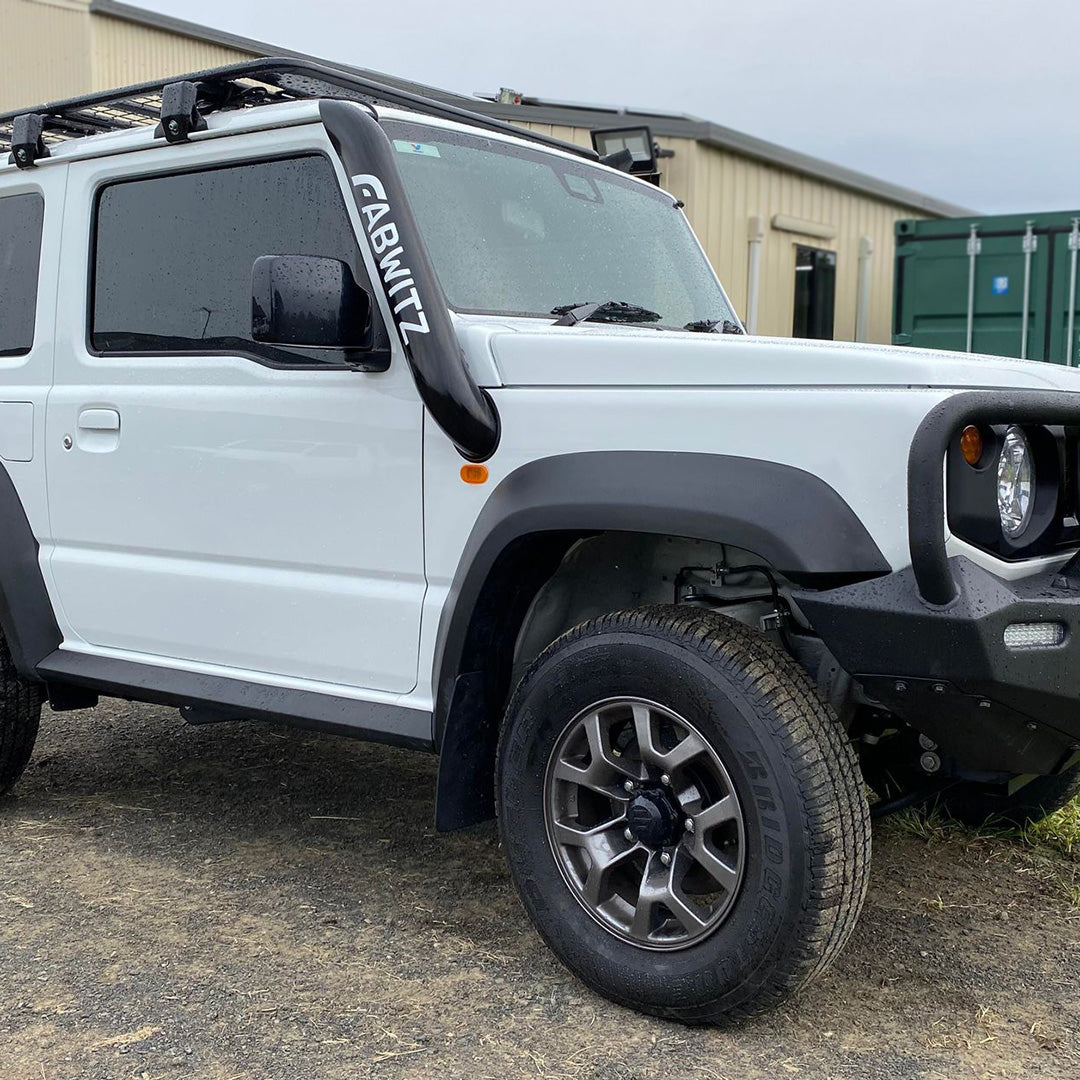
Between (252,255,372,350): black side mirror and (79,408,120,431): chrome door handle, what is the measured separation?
0.84 metres

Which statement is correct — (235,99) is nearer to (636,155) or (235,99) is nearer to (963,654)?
(636,155)

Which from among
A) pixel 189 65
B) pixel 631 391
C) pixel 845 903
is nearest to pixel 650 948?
pixel 845 903

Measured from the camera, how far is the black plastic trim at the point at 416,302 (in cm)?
283

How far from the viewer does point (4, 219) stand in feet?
13.0

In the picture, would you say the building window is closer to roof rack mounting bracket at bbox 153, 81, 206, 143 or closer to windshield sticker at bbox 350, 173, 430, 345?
roof rack mounting bracket at bbox 153, 81, 206, 143

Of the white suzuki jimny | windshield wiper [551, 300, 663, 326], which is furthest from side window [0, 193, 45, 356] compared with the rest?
windshield wiper [551, 300, 663, 326]

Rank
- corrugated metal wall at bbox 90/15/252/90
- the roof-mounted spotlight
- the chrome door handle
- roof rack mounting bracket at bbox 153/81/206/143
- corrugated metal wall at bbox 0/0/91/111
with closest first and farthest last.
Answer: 1. roof rack mounting bracket at bbox 153/81/206/143
2. the chrome door handle
3. the roof-mounted spotlight
4. corrugated metal wall at bbox 0/0/91/111
5. corrugated metal wall at bbox 90/15/252/90

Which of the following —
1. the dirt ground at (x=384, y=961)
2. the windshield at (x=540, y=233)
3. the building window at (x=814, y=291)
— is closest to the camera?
the dirt ground at (x=384, y=961)

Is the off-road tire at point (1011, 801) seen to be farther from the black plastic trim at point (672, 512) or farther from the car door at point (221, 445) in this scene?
the car door at point (221, 445)

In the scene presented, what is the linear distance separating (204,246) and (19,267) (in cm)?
84

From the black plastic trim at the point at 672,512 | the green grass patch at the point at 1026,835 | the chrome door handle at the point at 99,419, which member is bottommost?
the green grass patch at the point at 1026,835

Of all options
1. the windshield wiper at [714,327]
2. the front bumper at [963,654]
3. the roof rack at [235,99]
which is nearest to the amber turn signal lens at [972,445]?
the front bumper at [963,654]

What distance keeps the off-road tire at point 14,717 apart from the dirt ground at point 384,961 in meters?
0.19

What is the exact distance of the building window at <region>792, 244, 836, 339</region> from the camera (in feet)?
37.6
